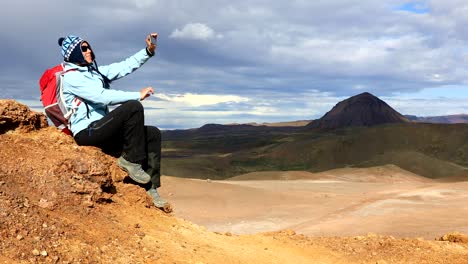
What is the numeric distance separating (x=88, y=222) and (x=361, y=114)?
218 ft

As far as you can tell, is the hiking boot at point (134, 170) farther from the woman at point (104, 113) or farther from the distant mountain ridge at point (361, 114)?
the distant mountain ridge at point (361, 114)

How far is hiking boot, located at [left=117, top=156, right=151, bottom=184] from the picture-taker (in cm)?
576

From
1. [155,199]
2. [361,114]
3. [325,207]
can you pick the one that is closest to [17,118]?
[155,199]

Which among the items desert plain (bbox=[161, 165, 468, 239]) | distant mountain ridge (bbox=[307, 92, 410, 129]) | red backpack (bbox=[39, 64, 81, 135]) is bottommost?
desert plain (bbox=[161, 165, 468, 239])

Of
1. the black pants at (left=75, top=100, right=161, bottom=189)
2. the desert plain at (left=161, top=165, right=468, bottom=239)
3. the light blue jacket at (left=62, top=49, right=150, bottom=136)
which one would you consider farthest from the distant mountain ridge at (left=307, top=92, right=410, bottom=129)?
the light blue jacket at (left=62, top=49, right=150, bottom=136)

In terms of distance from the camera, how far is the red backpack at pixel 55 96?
17.6ft

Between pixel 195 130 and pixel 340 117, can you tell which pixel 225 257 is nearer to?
pixel 340 117

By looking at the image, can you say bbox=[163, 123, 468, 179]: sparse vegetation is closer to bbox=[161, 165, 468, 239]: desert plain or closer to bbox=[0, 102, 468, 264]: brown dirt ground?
bbox=[161, 165, 468, 239]: desert plain

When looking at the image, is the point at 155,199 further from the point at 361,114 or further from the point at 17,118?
the point at 361,114

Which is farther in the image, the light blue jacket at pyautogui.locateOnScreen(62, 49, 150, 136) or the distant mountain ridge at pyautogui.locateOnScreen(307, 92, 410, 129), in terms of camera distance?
the distant mountain ridge at pyautogui.locateOnScreen(307, 92, 410, 129)

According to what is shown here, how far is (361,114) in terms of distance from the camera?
223 feet

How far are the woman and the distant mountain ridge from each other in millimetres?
61890

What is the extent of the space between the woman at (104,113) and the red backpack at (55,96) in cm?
5

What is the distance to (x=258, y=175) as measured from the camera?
2556 cm
